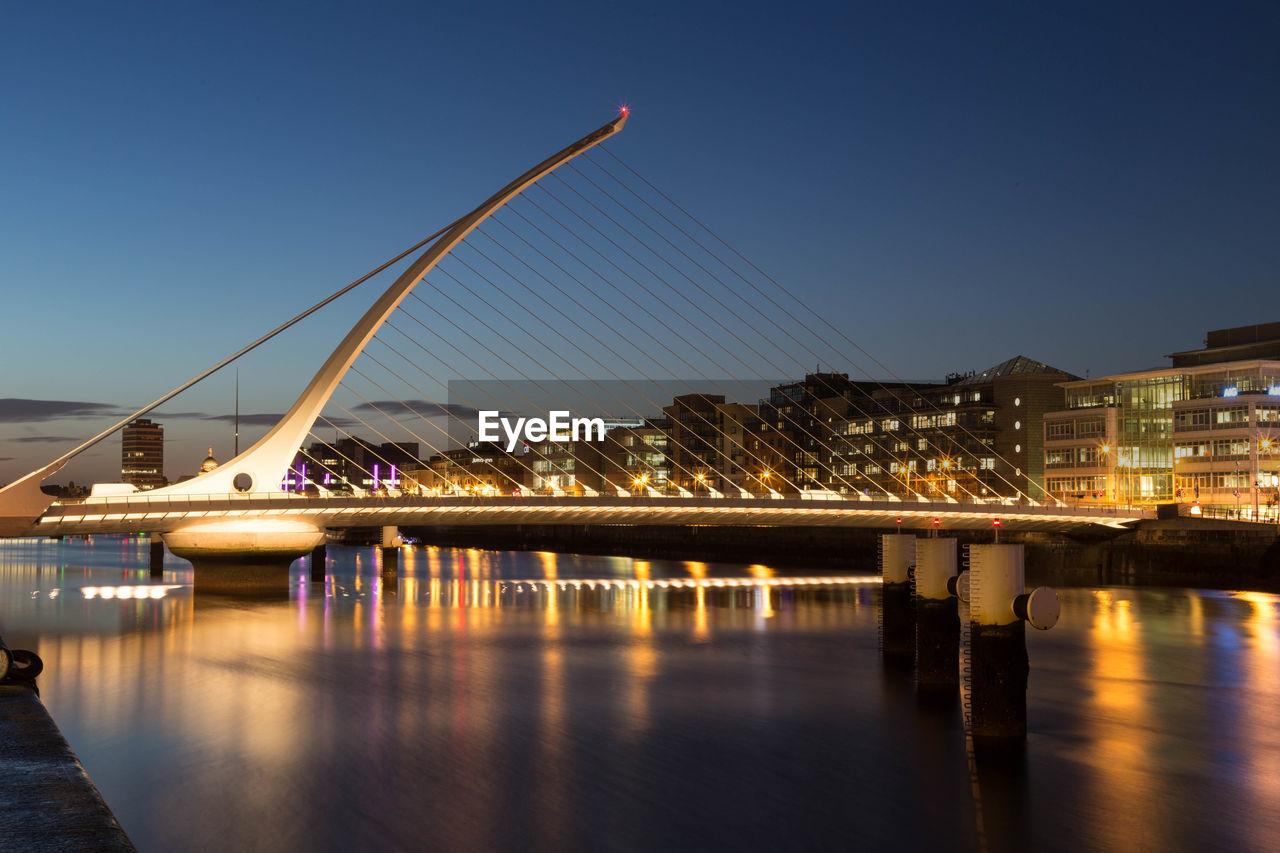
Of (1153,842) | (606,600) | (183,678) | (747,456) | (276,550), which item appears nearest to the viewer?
(1153,842)

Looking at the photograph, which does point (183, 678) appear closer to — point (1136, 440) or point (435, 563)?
point (435, 563)

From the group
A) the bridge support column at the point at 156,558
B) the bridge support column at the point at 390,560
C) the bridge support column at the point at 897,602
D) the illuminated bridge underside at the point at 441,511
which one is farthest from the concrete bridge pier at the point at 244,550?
the bridge support column at the point at 897,602

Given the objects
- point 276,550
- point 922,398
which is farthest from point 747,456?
point 276,550

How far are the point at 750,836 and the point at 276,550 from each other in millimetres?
37916

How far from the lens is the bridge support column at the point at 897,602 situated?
2686cm

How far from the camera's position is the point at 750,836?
577 inches

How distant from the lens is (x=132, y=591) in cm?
5975

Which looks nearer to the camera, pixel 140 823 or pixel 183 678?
pixel 140 823

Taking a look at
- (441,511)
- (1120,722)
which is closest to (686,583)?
(441,511)

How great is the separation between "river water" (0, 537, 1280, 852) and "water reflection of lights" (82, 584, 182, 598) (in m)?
12.6

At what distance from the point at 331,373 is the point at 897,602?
27.8 meters

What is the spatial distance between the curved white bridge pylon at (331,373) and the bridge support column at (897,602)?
2584cm

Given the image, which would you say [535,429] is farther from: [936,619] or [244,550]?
[936,619]

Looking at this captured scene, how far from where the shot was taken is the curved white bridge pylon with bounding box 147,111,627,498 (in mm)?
46188
